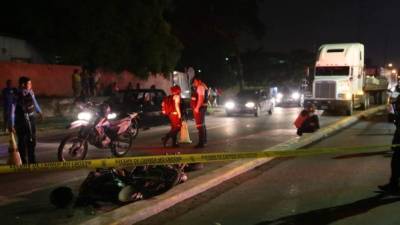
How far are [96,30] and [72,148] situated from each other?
1748 centimetres

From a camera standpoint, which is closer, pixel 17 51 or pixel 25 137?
pixel 25 137

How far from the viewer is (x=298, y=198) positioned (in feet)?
28.4

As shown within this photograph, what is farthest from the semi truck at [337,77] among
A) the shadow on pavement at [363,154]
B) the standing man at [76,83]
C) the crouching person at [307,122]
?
the shadow on pavement at [363,154]

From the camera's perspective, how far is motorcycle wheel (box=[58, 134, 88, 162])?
12.4 metres

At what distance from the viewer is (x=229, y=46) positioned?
53.4 metres

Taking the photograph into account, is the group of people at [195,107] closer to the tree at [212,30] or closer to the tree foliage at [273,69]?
the tree at [212,30]

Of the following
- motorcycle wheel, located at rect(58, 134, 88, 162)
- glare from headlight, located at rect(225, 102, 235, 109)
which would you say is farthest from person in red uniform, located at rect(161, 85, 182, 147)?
glare from headlight, located at rect(225, 102, 235, 109)

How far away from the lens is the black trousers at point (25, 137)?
11.4 metres

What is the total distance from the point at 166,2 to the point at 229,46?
2059 centimetres

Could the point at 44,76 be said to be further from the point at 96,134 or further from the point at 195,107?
the point at 96,134

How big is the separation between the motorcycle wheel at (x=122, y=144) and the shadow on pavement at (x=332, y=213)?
21.3ft

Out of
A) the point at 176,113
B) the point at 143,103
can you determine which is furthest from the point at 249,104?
the point at 176,113

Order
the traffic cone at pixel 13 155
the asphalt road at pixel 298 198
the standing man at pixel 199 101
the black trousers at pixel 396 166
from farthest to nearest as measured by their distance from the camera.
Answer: the standing man at pixel 199 101 → the traffic cone at pixel 13 155 → the black trousers at pixel 396 166 → the asphalt road at pixel 298 198

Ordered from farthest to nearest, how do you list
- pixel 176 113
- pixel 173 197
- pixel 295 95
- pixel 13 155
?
pixel 295 95 < pixel 176 113 < pixel 13 155 < pixel 173 197
